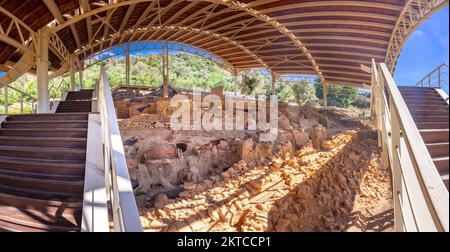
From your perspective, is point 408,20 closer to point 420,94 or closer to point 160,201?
point 420,94

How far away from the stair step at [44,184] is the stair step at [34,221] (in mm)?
433

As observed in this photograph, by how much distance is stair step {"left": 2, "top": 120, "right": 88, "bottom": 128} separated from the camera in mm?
4805

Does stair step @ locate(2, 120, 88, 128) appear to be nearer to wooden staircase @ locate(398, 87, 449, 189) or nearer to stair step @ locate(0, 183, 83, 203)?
stair step @ locate(0, 183, 83, 203)

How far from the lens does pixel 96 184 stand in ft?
10.4

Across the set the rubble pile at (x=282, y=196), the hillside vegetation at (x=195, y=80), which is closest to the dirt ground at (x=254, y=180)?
the rubble pile at (x=282, y=196)

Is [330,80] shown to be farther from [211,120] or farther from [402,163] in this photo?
[402,163]

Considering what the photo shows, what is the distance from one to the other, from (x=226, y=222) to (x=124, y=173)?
6.09 metres

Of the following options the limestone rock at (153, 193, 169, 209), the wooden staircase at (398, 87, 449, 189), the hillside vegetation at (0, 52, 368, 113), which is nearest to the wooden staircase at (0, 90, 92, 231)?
the limestone rock at (153, 193, 169, 209)

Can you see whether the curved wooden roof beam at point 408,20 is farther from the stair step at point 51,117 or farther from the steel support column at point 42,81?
the steel support column at point 42,81

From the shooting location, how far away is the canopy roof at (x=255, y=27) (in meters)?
10.5

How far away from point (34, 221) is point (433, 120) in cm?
622
